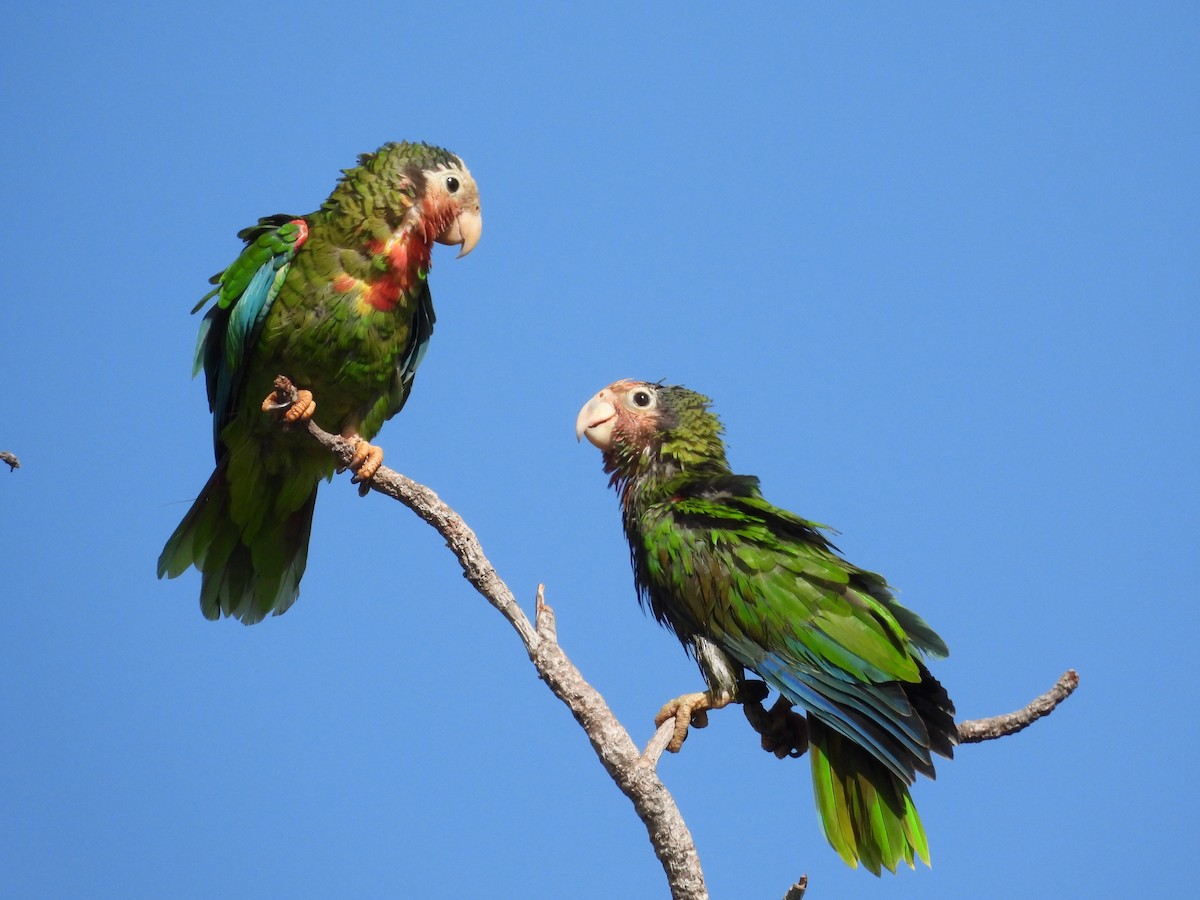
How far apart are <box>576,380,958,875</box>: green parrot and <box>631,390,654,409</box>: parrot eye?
182mm

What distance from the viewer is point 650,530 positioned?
16.8 ft

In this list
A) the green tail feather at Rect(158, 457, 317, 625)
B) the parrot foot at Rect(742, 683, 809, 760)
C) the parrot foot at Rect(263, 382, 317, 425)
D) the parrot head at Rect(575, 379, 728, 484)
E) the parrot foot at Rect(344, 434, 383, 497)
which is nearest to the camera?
the parrot foot at Rect(742, 683, 809, 760)

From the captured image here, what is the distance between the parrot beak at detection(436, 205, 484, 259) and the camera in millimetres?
6078

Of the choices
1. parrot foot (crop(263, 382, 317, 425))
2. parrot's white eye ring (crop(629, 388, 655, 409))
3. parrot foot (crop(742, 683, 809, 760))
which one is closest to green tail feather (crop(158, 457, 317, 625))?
parrot foot (crop(263, 382, 317, 425))

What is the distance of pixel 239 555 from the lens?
20.6ft

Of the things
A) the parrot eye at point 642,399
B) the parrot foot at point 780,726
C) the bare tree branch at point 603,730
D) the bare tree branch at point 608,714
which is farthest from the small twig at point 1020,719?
the parrot eye at point 642,399

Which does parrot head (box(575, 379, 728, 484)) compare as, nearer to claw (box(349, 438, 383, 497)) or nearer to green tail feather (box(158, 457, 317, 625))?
claw (box(349, 438, 383, 497))

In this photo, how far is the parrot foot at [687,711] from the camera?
4.66m

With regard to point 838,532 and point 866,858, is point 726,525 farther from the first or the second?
point 866,858

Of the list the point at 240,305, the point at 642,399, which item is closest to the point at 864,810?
the point at 642,399

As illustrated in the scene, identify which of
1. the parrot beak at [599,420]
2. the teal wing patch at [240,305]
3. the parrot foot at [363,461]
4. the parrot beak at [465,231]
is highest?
the parrot beak at [465,231]

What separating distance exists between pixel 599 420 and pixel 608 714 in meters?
1.77

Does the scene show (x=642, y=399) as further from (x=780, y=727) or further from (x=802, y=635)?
(x=780, y=727)

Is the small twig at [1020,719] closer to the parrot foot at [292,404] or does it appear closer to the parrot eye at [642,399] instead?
the parrot eye at [642,399]
